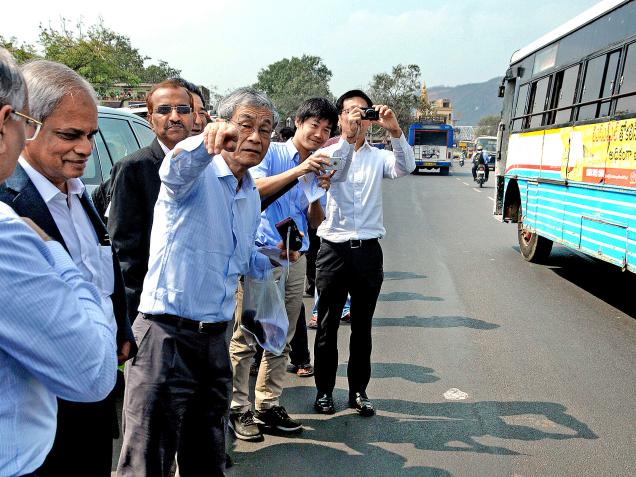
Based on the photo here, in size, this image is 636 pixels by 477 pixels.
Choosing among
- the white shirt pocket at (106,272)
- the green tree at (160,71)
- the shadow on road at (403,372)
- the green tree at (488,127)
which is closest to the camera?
the white shirt pocket at (106,272)

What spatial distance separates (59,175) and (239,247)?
76 centimetres

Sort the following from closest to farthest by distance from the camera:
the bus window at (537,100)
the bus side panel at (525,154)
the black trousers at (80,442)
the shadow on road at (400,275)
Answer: the black trousers at (80,442) → the shadow on road at (400,275) → the bus side panel at (525,154) → the bus window at (537,100)

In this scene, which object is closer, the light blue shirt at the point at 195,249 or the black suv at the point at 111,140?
the light blue shirt at the point at 195,249

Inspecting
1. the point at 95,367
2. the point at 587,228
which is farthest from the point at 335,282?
the point at 587,228

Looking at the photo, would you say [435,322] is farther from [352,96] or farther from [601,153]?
[352,96]

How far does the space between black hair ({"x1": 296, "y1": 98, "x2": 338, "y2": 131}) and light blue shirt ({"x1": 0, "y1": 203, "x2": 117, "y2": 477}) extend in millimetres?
2667

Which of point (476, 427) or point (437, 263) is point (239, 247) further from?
point (437, 263)

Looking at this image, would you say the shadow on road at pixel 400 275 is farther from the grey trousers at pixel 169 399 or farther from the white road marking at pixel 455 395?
the grey trousers at pixel 169 399

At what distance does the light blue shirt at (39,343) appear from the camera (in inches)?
44.5

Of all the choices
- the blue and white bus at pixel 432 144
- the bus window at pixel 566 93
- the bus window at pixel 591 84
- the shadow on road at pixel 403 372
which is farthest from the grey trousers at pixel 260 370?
the blue and white bus at pixel 432 144

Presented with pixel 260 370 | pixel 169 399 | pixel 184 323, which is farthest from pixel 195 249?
pixel 260 370

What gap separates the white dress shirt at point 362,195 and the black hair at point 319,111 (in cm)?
51

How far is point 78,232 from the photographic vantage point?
6.97ft

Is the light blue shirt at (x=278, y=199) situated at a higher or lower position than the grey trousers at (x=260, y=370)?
higher
